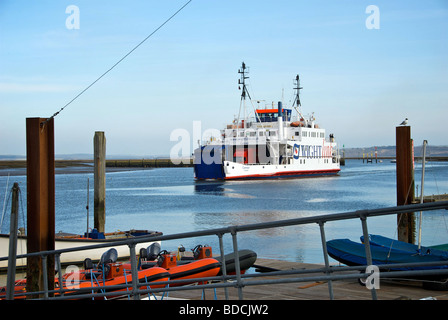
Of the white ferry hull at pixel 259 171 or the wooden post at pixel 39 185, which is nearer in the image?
the wooden post at pixel 39 185

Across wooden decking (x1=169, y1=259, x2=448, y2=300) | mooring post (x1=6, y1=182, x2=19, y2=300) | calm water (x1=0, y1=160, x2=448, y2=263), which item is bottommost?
calm water (x1=0, y1=160, x2=448, y2=263)

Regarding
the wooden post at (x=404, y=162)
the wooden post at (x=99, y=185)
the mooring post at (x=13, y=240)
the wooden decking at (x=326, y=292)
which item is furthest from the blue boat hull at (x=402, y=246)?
the wooden post at (x=99, y=185)

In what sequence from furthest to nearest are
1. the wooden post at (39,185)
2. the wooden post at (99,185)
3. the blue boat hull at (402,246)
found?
the wooden post at (99,185) < the blue boat hull at (402,246) < the wooden post at (39,185)

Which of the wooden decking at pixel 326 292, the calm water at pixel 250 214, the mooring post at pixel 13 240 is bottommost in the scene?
the calm water at pixel 250 214

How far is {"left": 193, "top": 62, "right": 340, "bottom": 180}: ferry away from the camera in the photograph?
6856 centimetres

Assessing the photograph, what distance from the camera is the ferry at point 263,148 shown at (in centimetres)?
6856

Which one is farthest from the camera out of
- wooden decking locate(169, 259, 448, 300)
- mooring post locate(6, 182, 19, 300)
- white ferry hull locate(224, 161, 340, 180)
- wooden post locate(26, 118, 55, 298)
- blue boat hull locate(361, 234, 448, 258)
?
white ferry hull locate(224, 161, 340, 180)

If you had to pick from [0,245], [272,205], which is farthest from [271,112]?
[0,245]

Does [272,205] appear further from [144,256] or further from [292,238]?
[144,256]

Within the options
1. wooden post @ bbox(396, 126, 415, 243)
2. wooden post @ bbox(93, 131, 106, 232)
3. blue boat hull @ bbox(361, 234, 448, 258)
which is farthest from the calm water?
blue boat hull @ bbox(361, 234, 448, 258)

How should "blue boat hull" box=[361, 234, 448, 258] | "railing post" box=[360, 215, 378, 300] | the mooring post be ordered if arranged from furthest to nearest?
"blue boat hull" box=[361, 234, 448, 258] → the mooring post → "railing post" box=[360, 215, 378, 300]

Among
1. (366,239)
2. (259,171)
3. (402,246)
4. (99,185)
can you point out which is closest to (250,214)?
(99,185)

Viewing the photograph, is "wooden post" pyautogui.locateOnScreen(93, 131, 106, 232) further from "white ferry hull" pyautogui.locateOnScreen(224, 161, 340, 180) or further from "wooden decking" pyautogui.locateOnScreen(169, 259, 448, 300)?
"white ferry hull" pyautogui.locateOnScreen(224, 161, 340, 180)

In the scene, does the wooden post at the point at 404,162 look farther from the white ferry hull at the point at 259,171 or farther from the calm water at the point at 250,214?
the white ferry hull at the point at 259,171
